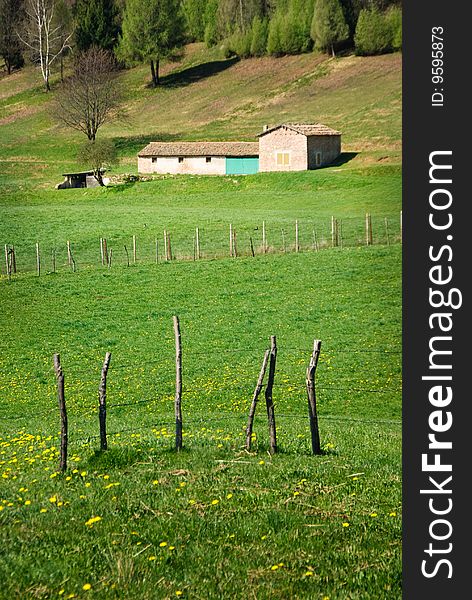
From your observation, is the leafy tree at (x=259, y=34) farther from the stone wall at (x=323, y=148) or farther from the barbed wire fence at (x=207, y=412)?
the barbed wire fence at (x=207, y=412)

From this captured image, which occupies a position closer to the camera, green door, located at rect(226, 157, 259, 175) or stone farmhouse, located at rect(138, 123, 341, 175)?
stone farmhouse, located at rect(138, 123, 341, 175)

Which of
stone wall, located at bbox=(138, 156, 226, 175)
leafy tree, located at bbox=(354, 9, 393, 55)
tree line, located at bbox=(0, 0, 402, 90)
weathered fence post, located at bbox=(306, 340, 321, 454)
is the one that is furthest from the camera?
stone wall, located at bbox=(138, 156, 226, 175)

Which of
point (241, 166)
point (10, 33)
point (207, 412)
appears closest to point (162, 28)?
point (10, 33)

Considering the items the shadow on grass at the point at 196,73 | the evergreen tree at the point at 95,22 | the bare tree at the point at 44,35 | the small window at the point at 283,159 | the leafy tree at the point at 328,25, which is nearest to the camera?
the leafy tree at the point at 328,25

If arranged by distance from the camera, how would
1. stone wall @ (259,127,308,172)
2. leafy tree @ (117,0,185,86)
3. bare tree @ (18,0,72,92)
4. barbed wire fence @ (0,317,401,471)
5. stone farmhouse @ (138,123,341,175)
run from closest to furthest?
barbed wire fence @ (0,317,401,471), stone wall @ (259,127,308,172), stone farmhouse @ (138,123,341,175), leafy tree @ (117,0,185,86), bare tree @ (18,0,72,92)

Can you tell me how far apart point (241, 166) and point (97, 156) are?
6.63m

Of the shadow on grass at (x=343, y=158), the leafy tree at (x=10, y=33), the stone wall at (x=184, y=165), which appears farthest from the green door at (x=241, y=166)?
the leafy tree at (x=10, y=33)

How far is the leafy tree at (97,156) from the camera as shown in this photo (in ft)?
138

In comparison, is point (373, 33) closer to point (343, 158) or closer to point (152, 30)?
point (343, 158)

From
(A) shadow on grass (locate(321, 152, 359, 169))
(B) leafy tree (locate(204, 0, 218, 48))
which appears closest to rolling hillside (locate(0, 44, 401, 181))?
(A) shadow on grass (locate(321, 152, 359, 169))

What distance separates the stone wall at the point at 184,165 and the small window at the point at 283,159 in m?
2.61

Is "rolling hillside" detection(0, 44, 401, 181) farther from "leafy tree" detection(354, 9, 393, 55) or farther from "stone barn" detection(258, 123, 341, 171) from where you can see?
"leafy tree" detection(354, 9, 393, 55)

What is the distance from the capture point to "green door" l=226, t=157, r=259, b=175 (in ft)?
141

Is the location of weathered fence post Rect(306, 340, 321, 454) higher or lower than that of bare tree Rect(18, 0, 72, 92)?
lower
